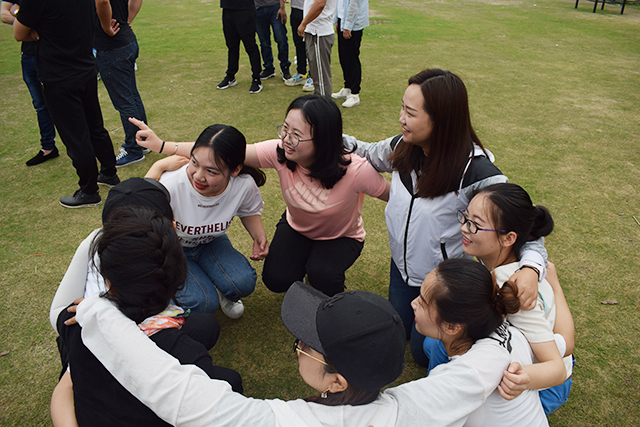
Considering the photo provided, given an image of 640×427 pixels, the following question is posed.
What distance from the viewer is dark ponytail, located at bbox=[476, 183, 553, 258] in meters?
1.76

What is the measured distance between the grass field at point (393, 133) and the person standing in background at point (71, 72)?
15.8 inches

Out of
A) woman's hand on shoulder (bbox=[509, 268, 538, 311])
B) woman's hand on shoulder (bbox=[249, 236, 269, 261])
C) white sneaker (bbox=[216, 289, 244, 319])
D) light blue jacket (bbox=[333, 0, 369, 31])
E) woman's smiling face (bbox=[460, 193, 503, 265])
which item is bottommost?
white sneaker (bbox=[216, 289, 244, 319])

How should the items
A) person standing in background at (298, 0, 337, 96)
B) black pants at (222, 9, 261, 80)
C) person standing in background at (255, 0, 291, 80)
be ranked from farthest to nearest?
person standing in background at (255, 0, 291, 80)
black pants at (222, 9, 261, 80)
person standing in background at (298, 0, 337, 96)

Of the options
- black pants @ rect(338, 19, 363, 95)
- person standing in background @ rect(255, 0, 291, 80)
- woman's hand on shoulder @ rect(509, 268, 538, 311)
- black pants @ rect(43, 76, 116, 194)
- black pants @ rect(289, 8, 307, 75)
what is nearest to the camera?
woman's hand on shoulder @ rect(509, 268, 538, 311)

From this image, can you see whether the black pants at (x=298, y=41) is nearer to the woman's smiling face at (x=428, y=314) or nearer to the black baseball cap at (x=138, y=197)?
the black baseball cap at (x=138, y=197)

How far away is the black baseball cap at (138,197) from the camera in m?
1.89

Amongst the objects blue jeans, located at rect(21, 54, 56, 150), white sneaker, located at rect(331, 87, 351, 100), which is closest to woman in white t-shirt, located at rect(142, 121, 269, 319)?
blue jeans, located at rect(21, 54, 56, 150)

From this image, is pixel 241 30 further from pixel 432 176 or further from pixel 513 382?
pixel 513 382

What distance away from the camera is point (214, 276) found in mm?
2482

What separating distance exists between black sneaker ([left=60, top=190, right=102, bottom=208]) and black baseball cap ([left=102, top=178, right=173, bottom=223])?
1.84m

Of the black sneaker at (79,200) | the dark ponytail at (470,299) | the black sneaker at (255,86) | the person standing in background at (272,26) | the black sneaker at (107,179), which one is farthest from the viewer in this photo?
the person standing in background at (272,26)

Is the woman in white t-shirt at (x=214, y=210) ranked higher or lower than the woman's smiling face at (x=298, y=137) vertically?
lower

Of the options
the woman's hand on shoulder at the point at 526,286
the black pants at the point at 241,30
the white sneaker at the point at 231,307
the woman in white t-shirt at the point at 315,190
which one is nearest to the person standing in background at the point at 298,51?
the black pants at the point at 241,30

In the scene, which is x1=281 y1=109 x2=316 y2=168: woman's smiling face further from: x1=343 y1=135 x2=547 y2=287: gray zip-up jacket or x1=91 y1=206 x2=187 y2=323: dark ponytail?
x1=91 y1=206 x2=187 y2=323: dark ponytail
